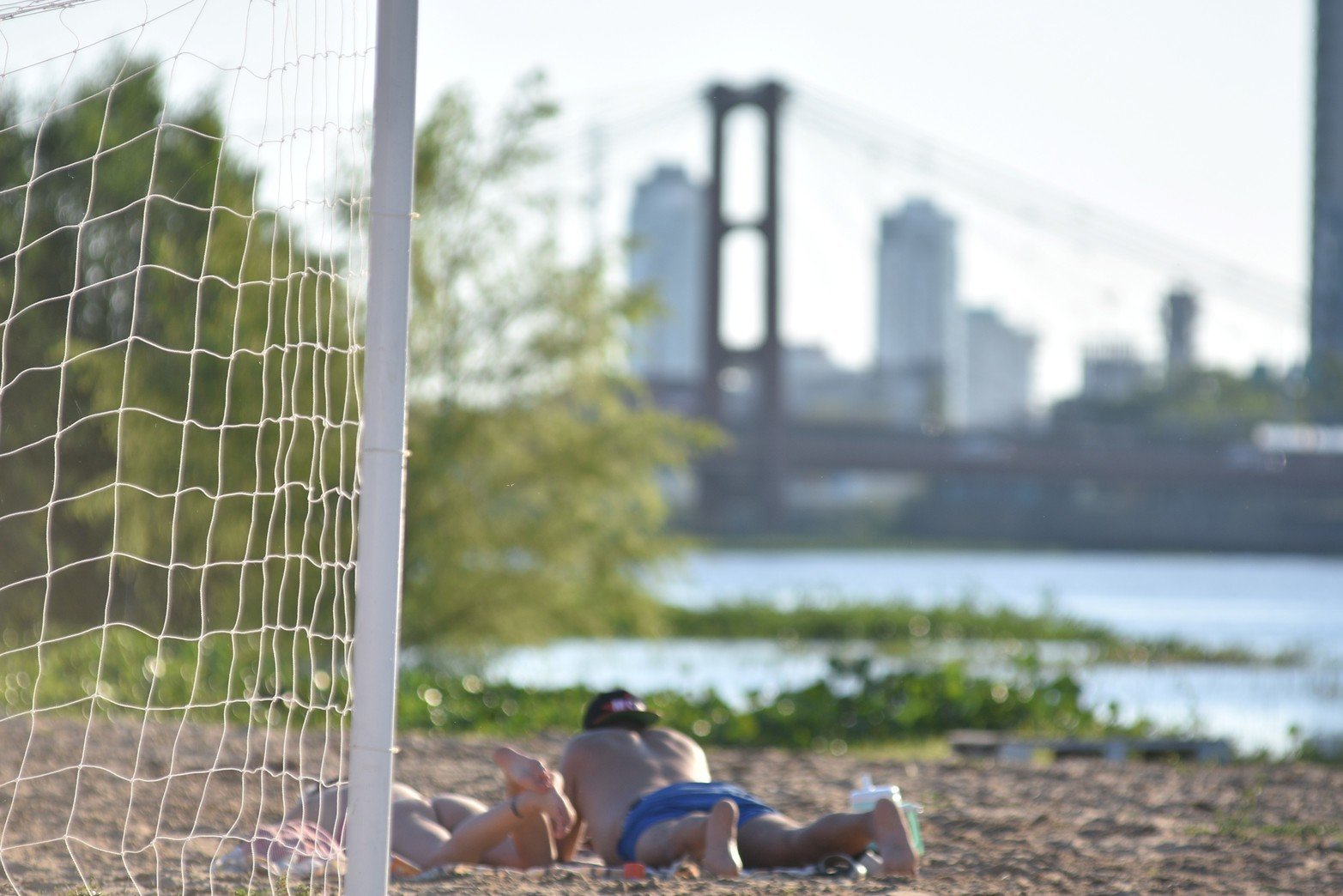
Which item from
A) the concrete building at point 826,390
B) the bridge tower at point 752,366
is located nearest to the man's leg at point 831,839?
the bridge tower at point 752,366

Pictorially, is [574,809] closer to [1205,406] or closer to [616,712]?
[616,712]

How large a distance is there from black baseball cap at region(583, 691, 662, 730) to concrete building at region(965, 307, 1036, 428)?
41.2m

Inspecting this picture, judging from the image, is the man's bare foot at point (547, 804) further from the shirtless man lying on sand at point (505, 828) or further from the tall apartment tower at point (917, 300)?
the tall apartment tower at point (917, 300)

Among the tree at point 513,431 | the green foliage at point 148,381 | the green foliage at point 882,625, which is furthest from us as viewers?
the green foliage at point 882,625

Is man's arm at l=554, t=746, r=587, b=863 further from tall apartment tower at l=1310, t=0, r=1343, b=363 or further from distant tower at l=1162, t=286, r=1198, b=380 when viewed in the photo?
distant tower at l=1162, t=286, r=1198, b=380

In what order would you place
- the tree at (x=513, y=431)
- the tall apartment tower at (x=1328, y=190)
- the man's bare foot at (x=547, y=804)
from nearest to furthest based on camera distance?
the man's bare foot at (x=547, y=804), the tree at (x=513, y=431), the tall apartment tower at (x=1328, y=190)

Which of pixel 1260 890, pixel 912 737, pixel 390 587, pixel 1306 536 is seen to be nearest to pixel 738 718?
pixel 912 737

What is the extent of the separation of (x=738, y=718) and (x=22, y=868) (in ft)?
11.2

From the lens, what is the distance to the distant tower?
3938 centimetres

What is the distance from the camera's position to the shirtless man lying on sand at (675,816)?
121 inches

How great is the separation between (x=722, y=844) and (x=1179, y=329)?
40057 millimetres

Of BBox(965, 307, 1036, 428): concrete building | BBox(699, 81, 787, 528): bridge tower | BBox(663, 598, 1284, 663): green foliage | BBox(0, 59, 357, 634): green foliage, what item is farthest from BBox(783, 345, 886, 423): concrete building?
BBox(0, 59, 357, 634): green foliage

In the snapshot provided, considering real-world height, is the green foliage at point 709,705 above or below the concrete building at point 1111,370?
below

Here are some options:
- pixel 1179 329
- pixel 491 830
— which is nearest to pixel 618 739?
pixel 491 830
